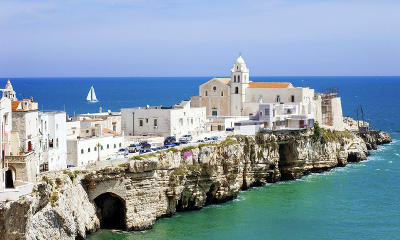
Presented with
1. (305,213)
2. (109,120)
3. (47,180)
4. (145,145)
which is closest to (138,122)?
(109,120)

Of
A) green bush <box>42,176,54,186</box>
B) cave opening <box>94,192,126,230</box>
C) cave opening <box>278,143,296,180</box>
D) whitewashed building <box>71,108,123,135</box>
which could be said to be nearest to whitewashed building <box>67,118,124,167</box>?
cave opening <box>94,192,126,230</box>

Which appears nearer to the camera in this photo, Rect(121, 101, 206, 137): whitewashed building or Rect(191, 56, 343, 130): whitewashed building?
Rect(121, 101, 206, 137): whitewashed building

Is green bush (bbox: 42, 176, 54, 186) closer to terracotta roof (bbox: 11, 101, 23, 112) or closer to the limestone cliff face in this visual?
the limestone cliff face

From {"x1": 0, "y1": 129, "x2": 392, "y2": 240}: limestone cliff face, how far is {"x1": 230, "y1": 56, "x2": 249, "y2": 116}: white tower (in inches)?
450

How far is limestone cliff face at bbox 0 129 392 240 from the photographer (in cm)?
4597

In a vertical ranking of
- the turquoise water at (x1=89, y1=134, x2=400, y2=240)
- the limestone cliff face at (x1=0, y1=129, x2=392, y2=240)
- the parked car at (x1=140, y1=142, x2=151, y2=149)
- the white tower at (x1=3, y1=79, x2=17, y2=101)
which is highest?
the white tower at (x1=3, y1=79, x2=17, y2=101)

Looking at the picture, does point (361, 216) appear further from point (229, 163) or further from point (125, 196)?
point (125, 196)

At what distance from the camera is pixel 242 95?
88.2m

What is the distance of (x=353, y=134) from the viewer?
3762 inches

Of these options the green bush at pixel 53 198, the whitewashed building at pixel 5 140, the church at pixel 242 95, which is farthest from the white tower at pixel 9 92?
the church at pixel 242 95

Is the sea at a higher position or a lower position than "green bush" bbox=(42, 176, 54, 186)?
lower

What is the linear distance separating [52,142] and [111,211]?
763 cm

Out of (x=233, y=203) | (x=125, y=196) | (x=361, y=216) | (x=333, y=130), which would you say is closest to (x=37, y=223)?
(x=125, y=196)

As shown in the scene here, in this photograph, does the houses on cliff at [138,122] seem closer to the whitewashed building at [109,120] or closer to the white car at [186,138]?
the whitewashed building at [109,120]
